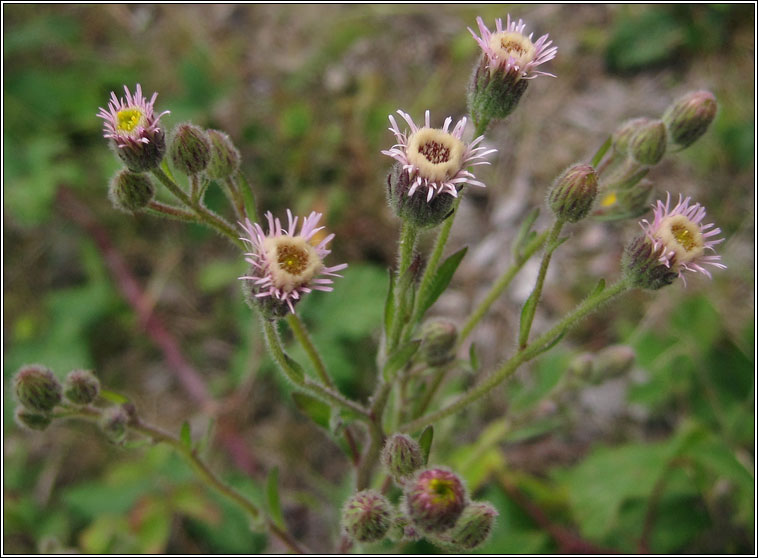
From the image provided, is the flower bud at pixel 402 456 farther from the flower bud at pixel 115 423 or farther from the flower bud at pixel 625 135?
the flower bud at pixel 625 135

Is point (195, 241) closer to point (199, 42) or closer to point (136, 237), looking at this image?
point (136, 237)

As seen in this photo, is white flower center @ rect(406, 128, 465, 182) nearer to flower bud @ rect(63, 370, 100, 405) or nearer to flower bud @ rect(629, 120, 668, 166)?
flower bud @ rect(629, 120, 668, 166)

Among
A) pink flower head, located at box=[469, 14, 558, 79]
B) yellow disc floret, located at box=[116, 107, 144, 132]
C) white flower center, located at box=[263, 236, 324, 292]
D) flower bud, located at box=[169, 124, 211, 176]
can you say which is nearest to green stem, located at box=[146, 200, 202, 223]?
flower bud, located at box=[169, 124, 211, 176]

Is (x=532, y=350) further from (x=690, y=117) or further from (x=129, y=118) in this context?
(x=129, y=118)

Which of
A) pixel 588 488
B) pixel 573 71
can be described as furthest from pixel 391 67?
pixel 588 488

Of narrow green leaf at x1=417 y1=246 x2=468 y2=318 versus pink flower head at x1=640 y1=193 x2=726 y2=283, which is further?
narrow green leaf at x1=417 y1=246 x2=468 y2=318

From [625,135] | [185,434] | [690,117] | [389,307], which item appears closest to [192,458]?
[185,434]
